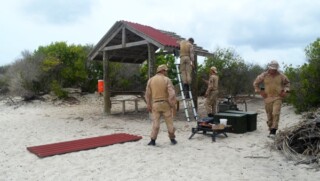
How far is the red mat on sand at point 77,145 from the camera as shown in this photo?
25.4 feet

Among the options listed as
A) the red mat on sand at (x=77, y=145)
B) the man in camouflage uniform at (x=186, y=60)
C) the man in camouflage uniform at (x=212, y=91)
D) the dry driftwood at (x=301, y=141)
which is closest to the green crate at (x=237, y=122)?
the dry driftwood at (x=301, y=141)

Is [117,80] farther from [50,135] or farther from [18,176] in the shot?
[18,176]

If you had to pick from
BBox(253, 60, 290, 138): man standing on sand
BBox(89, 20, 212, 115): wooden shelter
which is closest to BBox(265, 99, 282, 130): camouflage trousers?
BBox(253, 60, 290, 138): man standing on sand

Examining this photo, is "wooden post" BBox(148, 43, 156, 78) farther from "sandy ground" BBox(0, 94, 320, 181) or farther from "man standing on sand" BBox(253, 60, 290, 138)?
"man standing on sand" BBox(253, 60, 290, 138)

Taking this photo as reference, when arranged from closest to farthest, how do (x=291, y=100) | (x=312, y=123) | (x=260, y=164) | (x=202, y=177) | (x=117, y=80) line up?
(x=202, y=177), (x=260, y=164), (x=312, y=123), (x=291, y=100), (x=117, y=80)

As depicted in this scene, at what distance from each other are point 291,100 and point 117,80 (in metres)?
11.6

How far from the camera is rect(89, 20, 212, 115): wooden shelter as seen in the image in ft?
40.8

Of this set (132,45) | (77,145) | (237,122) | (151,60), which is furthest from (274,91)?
(132,45)

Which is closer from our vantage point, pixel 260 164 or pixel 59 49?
pixel 260 164

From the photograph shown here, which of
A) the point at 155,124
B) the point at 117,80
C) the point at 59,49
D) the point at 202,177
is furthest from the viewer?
the point at 117,80

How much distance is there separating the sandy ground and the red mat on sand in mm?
186

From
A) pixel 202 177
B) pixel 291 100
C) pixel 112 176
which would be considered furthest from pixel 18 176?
pixel 291 100

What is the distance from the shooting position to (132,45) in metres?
13.1

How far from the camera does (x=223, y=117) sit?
33.0ft
